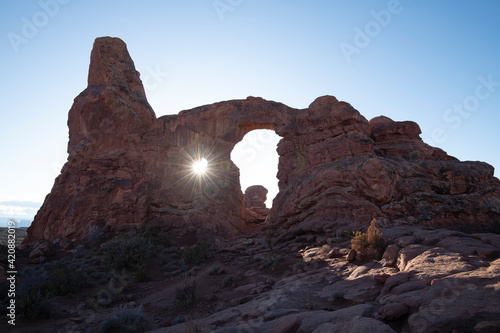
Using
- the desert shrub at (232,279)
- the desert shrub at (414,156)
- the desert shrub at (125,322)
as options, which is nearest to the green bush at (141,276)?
the desert shrub at (232,279)

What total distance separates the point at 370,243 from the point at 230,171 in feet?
52.5

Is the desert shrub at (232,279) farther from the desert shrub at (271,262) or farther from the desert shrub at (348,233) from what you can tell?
the desert shrub at (348,233)

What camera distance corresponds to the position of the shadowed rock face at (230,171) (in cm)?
1411

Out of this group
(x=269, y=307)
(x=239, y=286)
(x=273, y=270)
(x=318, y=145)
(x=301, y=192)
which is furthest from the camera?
(x=318, y=145)

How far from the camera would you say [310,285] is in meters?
7.53

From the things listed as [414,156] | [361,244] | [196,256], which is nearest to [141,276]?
[196,256]

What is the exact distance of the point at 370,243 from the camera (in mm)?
8352

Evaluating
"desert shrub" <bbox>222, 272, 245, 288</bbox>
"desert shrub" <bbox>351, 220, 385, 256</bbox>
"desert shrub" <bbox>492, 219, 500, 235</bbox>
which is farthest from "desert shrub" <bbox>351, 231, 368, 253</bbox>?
"desert shrub" <bbox>492, 219, 500, 235</bbox>

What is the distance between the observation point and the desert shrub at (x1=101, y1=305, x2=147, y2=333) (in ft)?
22.1

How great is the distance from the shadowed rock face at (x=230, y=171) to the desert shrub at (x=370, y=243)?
4587 mm

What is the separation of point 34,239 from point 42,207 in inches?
94.1

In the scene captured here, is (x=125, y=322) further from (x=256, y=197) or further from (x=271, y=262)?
(x=256, y=197)

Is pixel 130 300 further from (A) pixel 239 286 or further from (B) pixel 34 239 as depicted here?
(B) pixel 34 239

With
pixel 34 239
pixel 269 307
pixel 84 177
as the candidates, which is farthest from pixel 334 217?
pixel 34 239
